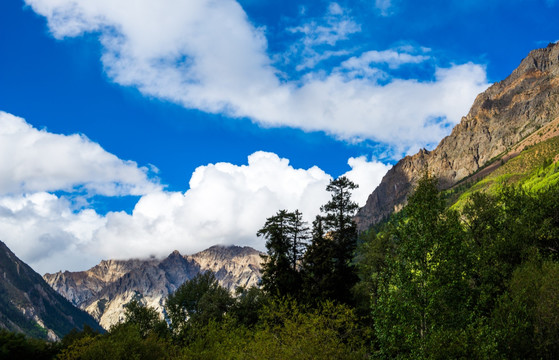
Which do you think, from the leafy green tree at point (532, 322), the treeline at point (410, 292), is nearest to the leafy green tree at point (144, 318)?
the treeline at point (410, 292)

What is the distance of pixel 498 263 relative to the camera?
4312cm

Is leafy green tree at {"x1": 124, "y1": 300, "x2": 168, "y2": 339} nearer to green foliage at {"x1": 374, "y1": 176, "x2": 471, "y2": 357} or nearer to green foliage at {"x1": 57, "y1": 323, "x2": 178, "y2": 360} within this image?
green foliage at {"x1": 57, "y1": 323, "x2": 178, "y2": 360}

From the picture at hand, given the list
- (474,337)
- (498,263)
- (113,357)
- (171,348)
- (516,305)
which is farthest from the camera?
(171,348)

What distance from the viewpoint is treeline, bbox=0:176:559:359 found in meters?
26.1

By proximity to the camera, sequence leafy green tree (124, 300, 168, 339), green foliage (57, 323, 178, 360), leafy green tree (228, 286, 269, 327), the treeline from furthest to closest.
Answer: leafy green tree (124, 300, 168, 339) < leafy green tree (228, 286, 269, 327) < green foliage (57, 323, 178, 360) < the treeline

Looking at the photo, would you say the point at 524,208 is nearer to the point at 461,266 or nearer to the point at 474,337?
the point at 461,266

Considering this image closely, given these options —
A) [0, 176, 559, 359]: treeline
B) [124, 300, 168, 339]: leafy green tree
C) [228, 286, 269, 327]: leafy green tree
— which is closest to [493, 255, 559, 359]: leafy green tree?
[0, 176, 559, 359]: treeline

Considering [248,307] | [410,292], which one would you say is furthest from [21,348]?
[410,292]

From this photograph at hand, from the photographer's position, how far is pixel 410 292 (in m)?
27.8

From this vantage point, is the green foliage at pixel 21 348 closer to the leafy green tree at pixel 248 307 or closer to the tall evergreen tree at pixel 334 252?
the leafy green tree at pixel 248 307

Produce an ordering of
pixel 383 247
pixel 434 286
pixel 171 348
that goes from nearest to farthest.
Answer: pixel 434 286
pixel 171 348
pixel 383 247

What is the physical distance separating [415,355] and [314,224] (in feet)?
102

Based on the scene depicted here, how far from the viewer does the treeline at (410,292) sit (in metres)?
26.1

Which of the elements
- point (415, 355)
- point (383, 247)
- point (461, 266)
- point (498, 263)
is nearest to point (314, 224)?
point (383, 247)
